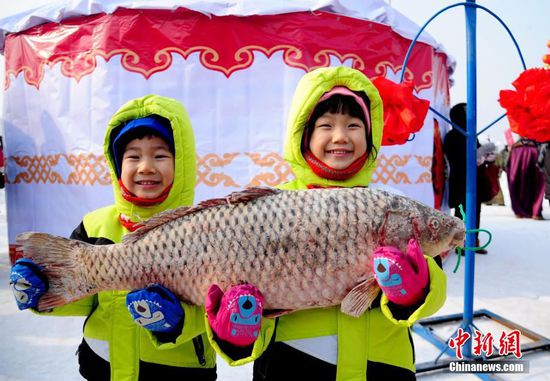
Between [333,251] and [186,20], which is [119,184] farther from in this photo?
[186,20]

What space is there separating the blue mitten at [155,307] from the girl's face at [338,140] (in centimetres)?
76

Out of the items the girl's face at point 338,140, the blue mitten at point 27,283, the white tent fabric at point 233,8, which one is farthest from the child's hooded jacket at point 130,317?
the white tent fabric at point 233,8

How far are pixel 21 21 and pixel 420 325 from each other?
597 centimetres

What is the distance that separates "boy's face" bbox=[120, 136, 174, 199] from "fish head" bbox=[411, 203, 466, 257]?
0.97m

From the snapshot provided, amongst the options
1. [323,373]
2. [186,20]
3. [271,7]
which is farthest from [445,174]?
[323,373]

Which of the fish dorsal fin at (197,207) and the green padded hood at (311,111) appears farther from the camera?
the green padded hood at (311,111)

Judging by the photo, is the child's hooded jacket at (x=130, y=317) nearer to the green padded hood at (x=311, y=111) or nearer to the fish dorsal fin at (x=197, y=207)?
the fish dorsal fin at (x=197, y=207)

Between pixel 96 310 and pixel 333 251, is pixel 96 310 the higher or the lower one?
the lower one

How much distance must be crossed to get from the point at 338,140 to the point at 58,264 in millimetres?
1104

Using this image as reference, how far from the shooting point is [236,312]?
114cm

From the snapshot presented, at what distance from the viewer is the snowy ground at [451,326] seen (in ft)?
9.44

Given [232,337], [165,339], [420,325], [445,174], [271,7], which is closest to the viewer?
[232,337]

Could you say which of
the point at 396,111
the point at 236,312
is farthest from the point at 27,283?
the point at 396,111

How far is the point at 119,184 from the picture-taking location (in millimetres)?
1632
